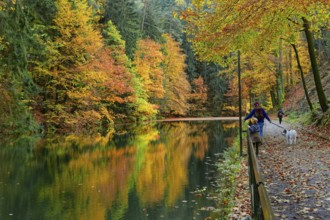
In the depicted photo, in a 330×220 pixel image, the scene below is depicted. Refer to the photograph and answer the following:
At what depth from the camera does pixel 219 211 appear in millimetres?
9812

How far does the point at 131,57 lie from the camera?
151 ft

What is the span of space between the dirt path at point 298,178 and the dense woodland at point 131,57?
4.48m

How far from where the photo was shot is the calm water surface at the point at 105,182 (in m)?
10.1

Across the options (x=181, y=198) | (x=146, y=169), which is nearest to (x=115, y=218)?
(x=181, y=198)

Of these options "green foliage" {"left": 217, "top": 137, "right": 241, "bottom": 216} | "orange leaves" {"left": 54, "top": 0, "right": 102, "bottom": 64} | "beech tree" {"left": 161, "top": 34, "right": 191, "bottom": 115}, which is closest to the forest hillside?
"green foliage" {"left": 217, "top": 137, "right": 241, "bottom": 216}

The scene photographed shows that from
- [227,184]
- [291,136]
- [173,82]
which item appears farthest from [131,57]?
[227,184]

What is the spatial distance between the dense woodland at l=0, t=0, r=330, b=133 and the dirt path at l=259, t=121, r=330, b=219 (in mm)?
4479

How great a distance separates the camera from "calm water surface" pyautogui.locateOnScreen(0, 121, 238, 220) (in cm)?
1011

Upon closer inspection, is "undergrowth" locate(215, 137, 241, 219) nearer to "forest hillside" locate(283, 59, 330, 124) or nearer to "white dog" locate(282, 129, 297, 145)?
"white dog" locate(282, 129, 297, 145)

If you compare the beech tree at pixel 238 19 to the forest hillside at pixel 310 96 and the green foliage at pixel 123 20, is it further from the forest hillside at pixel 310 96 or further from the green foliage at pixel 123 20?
the green foliage at pixel 123 20

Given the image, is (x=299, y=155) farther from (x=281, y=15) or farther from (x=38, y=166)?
(x=38, y=166)

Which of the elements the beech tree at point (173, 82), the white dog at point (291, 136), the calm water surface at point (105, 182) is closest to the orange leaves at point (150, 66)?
the beech tree at point (173, 82)

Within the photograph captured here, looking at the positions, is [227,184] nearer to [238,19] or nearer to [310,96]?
[238,19]

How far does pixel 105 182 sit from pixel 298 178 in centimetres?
680
